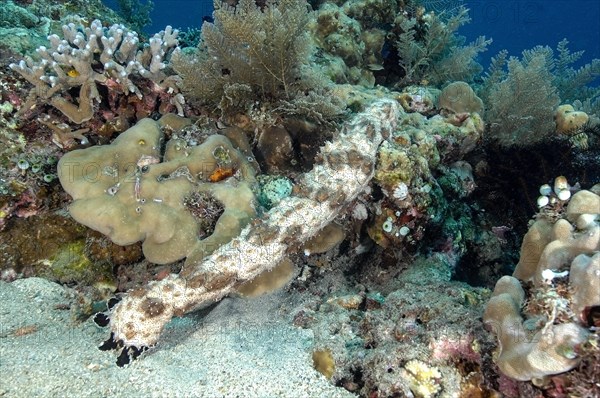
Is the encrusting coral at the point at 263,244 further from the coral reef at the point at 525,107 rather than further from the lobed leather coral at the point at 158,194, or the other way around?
the coral reef at the point at 525,107

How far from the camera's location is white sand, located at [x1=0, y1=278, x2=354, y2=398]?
2.64m

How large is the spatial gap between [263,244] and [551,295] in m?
2.06

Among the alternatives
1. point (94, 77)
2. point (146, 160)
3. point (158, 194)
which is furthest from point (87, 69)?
point (158, 194)

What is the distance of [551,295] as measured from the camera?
2160 mm

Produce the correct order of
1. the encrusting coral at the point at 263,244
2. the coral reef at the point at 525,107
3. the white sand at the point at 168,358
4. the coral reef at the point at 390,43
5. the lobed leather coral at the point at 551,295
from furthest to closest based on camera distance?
the coral reef at the point at 390,43, the coral reef at the point at 525,107, the encrusting coral at the point at 263,244, the white sand at the point at 168,358, the lobed leather coral at the point at 551,295

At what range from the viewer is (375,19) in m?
7.31

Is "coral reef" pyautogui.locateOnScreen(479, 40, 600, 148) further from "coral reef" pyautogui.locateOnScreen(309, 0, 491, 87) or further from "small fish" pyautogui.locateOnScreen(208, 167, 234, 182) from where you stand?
"small fish" pyautogui.locateOnScreen(208, 167, 234, 182)

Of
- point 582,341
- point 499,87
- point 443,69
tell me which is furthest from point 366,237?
point 443,69

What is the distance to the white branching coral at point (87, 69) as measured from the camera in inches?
162

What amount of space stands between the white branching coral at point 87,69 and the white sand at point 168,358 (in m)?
1.96

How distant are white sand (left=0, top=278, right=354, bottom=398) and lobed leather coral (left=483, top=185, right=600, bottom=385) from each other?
1169 millimetres

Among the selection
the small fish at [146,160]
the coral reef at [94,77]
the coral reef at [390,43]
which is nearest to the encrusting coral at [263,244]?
the small fish at [146,160]

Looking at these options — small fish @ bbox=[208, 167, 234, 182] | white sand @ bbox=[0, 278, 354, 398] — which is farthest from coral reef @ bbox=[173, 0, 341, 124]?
white sand @ bbox=[0, 278, 354, 398]

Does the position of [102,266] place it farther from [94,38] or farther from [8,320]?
[94,38]
